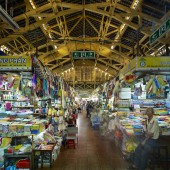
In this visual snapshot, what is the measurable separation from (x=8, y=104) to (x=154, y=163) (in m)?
5.70

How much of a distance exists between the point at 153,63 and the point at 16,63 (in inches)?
120

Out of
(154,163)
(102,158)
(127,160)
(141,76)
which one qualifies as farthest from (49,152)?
(141,76)

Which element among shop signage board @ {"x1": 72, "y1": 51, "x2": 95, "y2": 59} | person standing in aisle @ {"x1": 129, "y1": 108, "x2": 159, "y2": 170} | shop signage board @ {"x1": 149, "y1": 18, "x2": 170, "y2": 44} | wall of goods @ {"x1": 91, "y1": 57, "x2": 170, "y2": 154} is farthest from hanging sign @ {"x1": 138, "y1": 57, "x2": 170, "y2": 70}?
shop signage board @ {"x1": 72, "y1": 51, "x2": 95, "y2": 59}

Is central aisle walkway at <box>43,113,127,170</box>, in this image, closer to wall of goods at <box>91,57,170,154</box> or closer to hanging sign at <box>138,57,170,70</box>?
wall of goods at <box>91,57,170,154</box>

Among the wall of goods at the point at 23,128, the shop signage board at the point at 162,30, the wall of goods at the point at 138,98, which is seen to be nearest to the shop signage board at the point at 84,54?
the wall of goods at the point at 138,98

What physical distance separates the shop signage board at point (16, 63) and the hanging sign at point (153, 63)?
247 centimetres

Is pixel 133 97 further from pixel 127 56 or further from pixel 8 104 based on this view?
pixel 127 56

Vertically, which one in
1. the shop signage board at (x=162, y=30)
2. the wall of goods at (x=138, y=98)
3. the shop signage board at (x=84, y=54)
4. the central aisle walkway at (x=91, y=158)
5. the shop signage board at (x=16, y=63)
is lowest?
the central aisle walkway at (x=91, y=158)

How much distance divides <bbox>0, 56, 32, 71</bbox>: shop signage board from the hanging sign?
247cm

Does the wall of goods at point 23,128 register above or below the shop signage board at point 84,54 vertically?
below

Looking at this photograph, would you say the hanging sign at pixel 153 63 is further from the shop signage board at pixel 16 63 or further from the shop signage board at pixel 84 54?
the shop signage board at pixel 84 54

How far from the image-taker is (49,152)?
202 inches

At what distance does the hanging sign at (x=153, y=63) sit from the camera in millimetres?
4995

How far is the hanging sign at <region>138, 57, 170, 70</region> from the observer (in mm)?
4995
